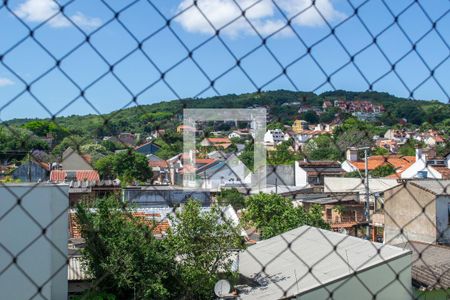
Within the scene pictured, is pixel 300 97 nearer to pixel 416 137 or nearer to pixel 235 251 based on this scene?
pixel 416 137

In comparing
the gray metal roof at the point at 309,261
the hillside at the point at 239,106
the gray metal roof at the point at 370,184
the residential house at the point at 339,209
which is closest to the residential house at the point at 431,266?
the gray metal roof at the point at 309,261

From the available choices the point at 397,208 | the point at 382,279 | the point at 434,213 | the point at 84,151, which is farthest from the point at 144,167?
the point at 434,213

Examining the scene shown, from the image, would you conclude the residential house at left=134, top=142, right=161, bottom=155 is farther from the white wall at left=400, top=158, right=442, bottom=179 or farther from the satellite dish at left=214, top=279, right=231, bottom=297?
the satellite dish at left=214, top=279, right=231, bottom=297

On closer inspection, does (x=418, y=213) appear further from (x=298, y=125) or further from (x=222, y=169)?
(x=298, y=125)

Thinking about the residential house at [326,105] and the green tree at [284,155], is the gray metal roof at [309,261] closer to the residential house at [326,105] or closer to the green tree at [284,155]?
the green tree at [284,155]

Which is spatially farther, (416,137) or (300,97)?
(416,137)
